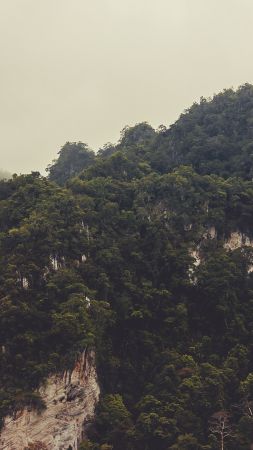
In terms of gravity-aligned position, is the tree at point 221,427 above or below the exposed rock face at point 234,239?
below

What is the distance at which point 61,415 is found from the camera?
29.4 metres

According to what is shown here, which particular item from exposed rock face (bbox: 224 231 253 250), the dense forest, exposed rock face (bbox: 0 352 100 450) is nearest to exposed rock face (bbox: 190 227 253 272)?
exposed rock face (bbox: 224 231 253 250)

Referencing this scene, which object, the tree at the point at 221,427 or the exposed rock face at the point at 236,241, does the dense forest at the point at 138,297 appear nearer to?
the tree at the point at 221,427

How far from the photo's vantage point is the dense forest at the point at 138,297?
97.3 feet

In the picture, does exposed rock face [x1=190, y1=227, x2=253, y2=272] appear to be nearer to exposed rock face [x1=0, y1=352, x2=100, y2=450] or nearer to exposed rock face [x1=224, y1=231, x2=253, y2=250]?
exposed rock face [x1=224, y1=231, x2=253, y2=250]

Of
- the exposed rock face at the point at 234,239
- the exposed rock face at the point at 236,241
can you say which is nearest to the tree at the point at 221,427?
the exposed rock face at the point at 234,239

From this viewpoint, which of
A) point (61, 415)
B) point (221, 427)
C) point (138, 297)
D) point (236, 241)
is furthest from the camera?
point (236, 241)

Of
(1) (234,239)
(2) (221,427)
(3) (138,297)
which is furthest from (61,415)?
(1) (234,239)

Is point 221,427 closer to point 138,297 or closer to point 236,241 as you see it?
point 138,297

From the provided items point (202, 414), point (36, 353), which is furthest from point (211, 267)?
point (36, 353)

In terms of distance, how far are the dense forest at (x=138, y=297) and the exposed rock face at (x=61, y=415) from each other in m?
0.62

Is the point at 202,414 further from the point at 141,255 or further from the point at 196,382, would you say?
the point at 141,255

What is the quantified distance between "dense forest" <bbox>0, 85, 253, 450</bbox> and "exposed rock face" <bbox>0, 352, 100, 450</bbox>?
0.62 meters

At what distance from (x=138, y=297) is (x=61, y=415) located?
898 cm
